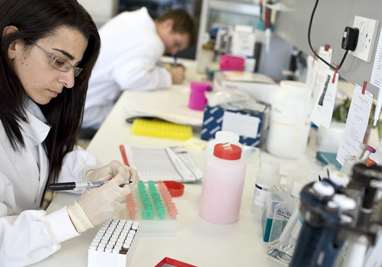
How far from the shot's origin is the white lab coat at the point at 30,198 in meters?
0.91

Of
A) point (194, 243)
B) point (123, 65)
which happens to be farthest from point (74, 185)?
point (123, 65)

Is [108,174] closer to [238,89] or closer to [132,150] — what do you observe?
[132,150]

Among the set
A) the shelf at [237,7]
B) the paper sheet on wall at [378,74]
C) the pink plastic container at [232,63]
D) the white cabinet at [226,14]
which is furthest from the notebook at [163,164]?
the shelf at [237,7]

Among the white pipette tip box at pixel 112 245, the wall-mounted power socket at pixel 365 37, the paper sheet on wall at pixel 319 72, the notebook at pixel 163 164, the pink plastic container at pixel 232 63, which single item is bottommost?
the notebook at pixel 163 164

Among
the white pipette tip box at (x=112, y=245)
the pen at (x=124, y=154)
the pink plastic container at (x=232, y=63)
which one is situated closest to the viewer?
the white pipette tip box at (x=112, y=245)

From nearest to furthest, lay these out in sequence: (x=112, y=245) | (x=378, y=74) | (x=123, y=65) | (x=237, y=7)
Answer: (x=112, y=245) < (x=378, y=74) < (x=123, y=65) < (x=237, y=7)

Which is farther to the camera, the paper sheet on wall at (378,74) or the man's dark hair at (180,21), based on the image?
the man's dark hair at (180,21)

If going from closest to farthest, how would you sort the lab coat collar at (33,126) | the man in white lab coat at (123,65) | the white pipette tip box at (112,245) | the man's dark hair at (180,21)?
the white pipette tip box at (112,245), the lab coat collar at (33,126), the man in white lab coat at (123,65), the man's dark hair at (180,21)

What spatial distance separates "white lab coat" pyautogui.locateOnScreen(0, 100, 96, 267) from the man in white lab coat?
42.4 inches

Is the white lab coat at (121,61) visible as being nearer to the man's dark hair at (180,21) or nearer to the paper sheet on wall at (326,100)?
the man's dark hair at (180,21)

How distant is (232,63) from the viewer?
2521 millimetres

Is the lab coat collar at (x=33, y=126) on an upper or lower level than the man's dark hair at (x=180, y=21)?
lower

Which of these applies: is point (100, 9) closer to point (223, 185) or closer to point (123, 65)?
point (123, 65)

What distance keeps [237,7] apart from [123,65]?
43.2 inches
